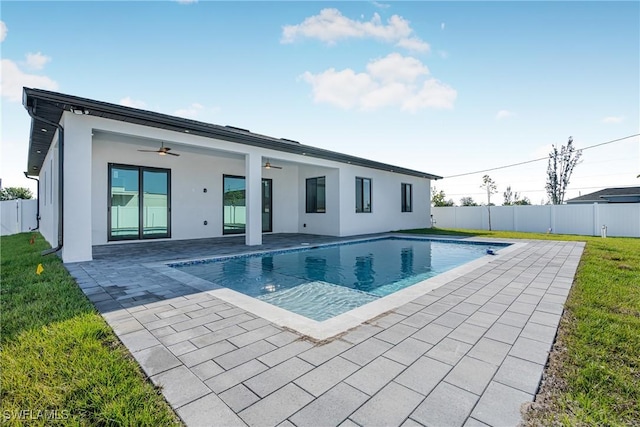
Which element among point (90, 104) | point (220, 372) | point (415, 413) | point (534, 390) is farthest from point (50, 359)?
point (90, 104)

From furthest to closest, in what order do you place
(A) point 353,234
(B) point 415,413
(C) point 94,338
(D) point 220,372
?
(A) point 353,234 → (C) point 94,338 → (D) point 220,372 → (B) point 415,413

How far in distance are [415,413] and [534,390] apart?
79 cm

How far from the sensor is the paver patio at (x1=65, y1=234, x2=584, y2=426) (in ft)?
4.97

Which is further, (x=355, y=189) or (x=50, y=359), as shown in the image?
(x=355, y=189)

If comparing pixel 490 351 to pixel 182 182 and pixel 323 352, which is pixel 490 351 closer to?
pixel 323 352

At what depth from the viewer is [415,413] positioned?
4.89ft

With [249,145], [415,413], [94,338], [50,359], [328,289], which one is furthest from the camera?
[249,145]

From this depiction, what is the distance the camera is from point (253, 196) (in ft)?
27.5

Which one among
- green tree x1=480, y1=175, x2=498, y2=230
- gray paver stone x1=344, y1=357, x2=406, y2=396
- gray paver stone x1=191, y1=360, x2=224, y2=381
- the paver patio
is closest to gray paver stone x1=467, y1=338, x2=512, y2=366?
the paver patio

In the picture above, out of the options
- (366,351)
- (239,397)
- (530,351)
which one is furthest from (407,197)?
(239,397)

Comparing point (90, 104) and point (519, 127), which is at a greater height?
point (519, 127)

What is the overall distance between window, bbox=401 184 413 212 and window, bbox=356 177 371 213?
2927 millimetres

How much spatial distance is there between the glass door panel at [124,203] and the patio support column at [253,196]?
3614 millimetres

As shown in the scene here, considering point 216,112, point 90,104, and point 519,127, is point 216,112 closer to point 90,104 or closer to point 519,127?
point 90,104
